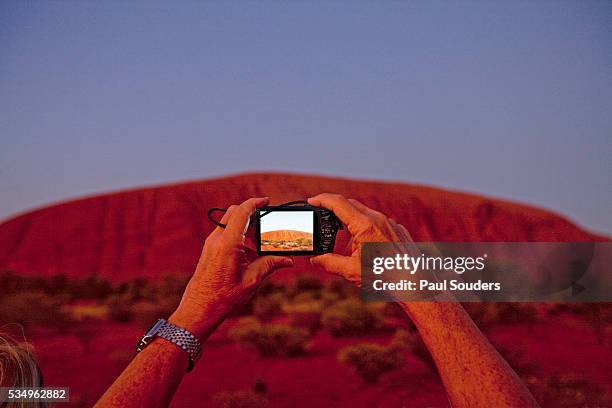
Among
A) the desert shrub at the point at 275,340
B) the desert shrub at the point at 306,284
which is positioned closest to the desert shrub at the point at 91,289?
the desert shrub at the point at 306,284

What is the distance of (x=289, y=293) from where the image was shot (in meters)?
19.4

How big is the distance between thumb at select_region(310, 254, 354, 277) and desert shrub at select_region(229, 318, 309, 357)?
8335mm

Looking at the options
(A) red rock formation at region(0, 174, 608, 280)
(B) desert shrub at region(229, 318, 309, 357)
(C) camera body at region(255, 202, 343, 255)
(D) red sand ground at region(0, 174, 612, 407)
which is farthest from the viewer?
(A) red rock formation at region(0, 174, 608, 280)

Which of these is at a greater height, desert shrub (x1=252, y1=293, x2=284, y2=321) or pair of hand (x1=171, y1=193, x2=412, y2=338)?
pair of hand (x1=171, y1=193, x2=412, y2=338)

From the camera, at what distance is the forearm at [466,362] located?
4.76ft

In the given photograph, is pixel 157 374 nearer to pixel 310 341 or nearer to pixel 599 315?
pixel 310 341

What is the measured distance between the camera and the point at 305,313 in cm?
1423

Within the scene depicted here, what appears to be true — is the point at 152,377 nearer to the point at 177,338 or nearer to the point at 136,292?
the point at 177,338

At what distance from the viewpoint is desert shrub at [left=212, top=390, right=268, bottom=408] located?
721 centimetres

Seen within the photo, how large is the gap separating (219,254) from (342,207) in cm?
43

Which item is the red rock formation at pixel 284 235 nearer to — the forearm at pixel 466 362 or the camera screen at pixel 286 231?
the camera screen at pixel 286 231

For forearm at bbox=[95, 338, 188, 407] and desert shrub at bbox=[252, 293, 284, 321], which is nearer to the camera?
forearm at bbox=[95, 338, 188, 407]

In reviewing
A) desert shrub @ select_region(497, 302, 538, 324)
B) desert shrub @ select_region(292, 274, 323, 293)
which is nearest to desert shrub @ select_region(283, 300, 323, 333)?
desert shrub @ select_region(292, 274, 323, 293)

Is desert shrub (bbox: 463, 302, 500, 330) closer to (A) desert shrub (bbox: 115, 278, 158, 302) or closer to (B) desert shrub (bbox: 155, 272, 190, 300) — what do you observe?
(B) desert shrub (bbox: 155, 272, 190, 300)
